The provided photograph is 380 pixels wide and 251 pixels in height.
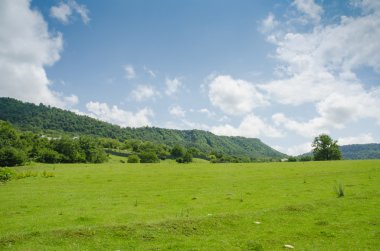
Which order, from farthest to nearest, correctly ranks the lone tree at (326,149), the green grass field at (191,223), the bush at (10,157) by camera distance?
1. the lone tree at (326,149)
2. the bush at (10,157)
3. the green grass field at (191,223)

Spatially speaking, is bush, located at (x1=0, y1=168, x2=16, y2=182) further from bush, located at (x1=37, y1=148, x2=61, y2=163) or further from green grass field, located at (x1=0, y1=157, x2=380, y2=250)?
bush, located at (x1=37, y1=148, x2=61, y2=163)

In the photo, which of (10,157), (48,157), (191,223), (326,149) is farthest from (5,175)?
(326,149)

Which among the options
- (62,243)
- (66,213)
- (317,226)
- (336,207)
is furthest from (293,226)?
(66,213)

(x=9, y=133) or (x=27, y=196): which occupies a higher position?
(x=9, y=133)

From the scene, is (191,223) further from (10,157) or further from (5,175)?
(10,157)

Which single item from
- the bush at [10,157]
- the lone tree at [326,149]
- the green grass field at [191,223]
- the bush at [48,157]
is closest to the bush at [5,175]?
the green grass field at [191,223]

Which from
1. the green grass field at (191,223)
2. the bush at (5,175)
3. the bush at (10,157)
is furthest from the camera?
the bush at (10,157)

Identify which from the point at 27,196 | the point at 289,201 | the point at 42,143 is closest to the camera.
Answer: the point at 289,201

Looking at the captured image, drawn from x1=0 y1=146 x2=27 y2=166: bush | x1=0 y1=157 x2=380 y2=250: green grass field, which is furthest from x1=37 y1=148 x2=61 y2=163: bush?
x1=0 y1=157 x2=380 y2=250: green grass field

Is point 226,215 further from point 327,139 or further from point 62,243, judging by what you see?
point 327,139

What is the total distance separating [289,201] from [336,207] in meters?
6.94

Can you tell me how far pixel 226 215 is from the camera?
15.8 meters

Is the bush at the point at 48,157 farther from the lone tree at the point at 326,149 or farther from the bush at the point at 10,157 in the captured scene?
the lone tree at the point at 326,149

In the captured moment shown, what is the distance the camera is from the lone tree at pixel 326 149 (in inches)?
4186
